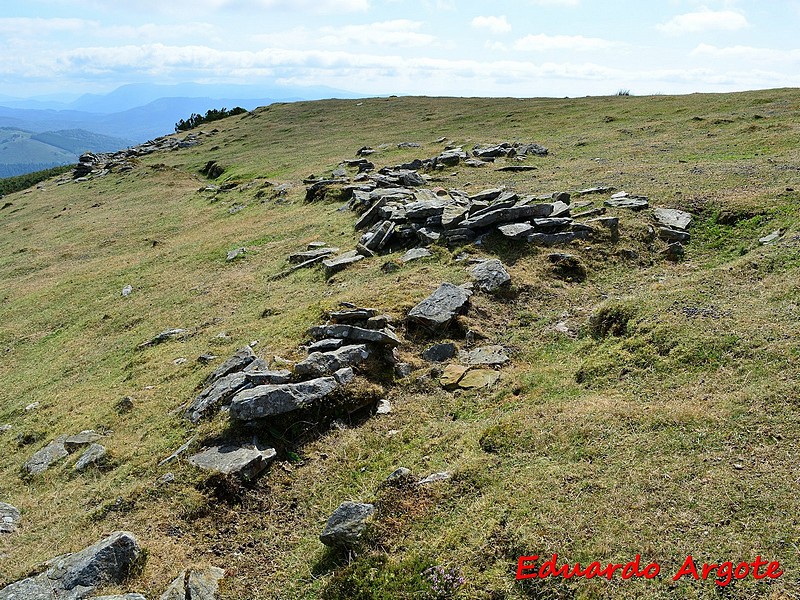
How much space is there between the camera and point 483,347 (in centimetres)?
1384

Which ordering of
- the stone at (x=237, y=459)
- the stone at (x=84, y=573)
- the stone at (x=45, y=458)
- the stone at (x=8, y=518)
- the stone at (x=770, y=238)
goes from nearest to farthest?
1. the stone at (x=84, y=573)
2. the stone at (x=237, y=459)
3. the stone at (x=8, y=518)
4. the stone at (x=45, y=458)
5. the stone at (x=770, y=238)

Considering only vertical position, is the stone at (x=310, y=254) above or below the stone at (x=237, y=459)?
Answer: above

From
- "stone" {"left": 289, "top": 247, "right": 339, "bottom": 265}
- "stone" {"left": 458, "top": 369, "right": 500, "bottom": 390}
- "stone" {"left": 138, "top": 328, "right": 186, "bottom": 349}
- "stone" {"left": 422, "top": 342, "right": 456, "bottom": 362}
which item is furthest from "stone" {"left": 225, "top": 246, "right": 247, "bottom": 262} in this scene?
"stone" {"left": 458, "top": 369, "right": 500, "bottom": 390}

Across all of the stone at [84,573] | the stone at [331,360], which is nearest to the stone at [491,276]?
the stone at [331,360]

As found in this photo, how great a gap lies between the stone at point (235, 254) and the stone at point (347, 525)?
20134mm

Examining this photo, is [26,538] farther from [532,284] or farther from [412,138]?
[412,138]

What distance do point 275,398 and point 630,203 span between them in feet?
52.3

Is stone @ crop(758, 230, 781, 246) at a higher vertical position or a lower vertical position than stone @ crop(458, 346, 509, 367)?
higher

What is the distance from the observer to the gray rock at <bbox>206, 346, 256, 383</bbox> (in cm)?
1345

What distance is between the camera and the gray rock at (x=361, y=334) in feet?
43.4

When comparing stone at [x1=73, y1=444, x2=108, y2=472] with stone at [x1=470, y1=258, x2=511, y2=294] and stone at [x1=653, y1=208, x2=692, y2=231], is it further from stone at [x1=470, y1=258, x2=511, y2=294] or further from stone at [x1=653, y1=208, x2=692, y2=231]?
stone at [x1=653, y1=208, x2=692, y2=231]

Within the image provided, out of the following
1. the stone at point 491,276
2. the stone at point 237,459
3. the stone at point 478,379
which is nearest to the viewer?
the stone at point 237,459

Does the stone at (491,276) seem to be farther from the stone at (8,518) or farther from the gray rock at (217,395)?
the stone at (8,518)

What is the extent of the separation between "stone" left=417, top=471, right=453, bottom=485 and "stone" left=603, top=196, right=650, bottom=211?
15.0 m
